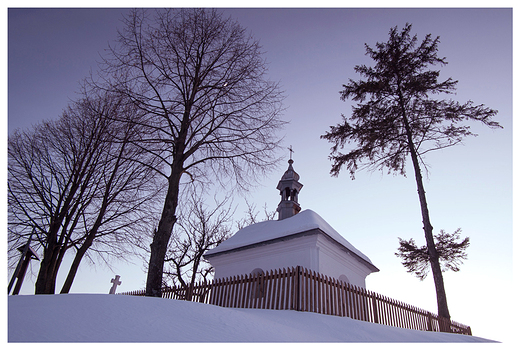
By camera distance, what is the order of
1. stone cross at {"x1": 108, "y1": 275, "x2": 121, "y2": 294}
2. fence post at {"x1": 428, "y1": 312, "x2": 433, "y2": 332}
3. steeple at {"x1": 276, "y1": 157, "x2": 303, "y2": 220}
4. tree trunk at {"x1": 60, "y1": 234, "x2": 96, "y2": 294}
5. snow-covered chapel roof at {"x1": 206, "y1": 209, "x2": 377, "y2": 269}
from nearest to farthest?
tree trunk at {"x1": 60, "y1": 234, "x2": 96, "y2": 294}
fence post at {"x1": 428, "y1": 312, "x2": 433, "y2": 332}
snow-covered chapel roof at {"x1": 206, "y1": 209, "x2": 377, "y2": 269}
steeple at {"x1": 276, "y1": 157, "x2": 303, "y2": 220}
stone cross at {"x1": 108, "y1": 275, "x2": 121, "y2": 294}

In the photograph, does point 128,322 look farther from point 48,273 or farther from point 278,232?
point 278,232

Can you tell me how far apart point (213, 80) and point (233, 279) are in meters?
6.92

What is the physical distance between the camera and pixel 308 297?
9.02m

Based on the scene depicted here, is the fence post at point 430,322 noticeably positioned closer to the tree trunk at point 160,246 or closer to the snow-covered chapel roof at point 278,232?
the snow-covered chapel roof at point 278,232

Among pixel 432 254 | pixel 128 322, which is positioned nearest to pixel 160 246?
pixel 128 322

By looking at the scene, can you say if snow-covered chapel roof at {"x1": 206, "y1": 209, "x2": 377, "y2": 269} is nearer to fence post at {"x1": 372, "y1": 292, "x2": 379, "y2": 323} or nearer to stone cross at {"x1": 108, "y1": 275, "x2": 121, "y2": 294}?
fence post at {"x1": 372, "y1": 292, "x2": 379, "y2": 323}

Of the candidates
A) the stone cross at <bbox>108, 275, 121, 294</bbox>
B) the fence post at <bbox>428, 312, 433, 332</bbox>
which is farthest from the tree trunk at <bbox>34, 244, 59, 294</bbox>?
the fence post at <bbox>428, 312, 433, 332</bbox>

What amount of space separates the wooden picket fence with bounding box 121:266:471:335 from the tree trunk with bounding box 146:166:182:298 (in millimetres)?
3258

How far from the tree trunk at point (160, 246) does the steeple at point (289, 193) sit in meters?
9.09

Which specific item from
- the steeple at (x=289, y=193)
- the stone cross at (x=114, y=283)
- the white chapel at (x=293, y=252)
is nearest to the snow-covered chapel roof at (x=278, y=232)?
the white chapel at (x=293, y=252)

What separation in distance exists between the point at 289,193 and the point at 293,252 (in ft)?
19.5

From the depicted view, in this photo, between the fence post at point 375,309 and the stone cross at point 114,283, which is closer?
the fence post at point 375,309

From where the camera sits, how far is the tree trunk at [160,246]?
779 centimetres

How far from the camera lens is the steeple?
16969 mm
